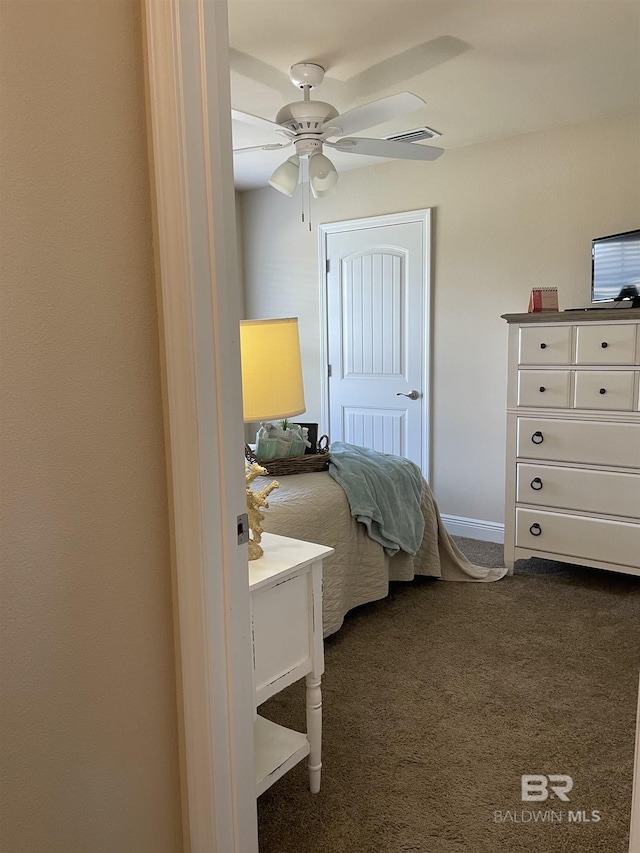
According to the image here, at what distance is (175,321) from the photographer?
1.07m

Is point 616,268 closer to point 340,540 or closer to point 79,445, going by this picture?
point 340,540

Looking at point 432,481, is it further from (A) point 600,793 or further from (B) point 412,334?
(A) point 600,793

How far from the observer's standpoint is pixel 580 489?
3088 millimetres

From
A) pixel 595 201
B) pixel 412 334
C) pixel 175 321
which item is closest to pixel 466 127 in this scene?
pixel 595 201

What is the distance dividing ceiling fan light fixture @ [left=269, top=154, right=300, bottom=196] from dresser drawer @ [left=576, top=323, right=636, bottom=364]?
1.52 metres

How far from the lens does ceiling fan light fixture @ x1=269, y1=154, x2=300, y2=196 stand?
2842 millimetres

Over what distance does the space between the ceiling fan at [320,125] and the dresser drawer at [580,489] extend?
5.45 ft

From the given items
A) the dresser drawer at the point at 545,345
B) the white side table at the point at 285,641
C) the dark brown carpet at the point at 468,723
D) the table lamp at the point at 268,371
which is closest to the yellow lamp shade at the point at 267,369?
the table lamp at the point at 268,371

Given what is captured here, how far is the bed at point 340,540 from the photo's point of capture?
2598mm

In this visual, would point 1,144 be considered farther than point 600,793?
No

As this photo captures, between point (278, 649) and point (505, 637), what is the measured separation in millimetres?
1498

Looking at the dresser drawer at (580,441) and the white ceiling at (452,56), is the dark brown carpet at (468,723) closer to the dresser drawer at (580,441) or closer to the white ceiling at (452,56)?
the dresser drawer at (580,441)

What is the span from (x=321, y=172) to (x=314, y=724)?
2.19m

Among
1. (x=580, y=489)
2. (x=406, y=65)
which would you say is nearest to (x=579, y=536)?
(x=580, y=489)
